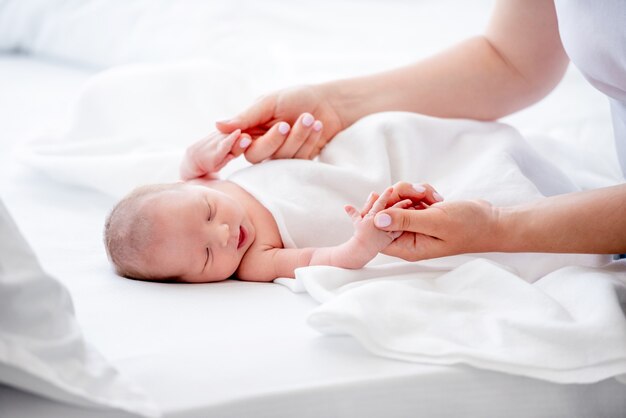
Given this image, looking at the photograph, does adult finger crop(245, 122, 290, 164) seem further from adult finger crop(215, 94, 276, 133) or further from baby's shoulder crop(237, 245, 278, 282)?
baby's shoulder crop(237, 245, 278, 282)

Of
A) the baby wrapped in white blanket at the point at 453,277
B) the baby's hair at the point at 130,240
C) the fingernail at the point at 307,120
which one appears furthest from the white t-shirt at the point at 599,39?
the baby's hair at the point at 130,240

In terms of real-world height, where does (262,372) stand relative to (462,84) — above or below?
below

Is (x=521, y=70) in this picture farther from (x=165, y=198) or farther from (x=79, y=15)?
(x=79, y=15)

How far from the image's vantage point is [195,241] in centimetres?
117

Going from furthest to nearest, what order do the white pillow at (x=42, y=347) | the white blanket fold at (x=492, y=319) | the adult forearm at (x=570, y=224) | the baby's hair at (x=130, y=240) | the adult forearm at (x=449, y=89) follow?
the adult forearm at (x=449, y=89) < the baby's hair at (x=130, y=240) < the adult forearm at (x=570, y=224) < the white blanket fold at (x=492, y=319) < the white pillow at (x=42, y=347)

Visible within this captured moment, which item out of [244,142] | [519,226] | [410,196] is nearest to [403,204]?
[410,196]

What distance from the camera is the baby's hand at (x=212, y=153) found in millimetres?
1317

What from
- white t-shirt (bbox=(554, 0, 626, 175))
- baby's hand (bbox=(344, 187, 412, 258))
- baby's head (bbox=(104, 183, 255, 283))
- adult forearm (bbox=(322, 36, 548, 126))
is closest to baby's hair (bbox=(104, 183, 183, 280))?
baby's head (bbox=(104, 183, 255, 283))

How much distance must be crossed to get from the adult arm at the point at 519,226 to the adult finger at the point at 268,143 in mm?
344

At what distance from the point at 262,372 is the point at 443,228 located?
0.32 meters

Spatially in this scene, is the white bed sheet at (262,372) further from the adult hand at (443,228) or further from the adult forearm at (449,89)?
the adult forearm at (449,89)

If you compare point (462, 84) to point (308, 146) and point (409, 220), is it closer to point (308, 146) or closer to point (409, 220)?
point (308, 146)

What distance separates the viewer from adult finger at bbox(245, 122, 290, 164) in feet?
4.31

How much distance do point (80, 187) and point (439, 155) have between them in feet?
2.30
